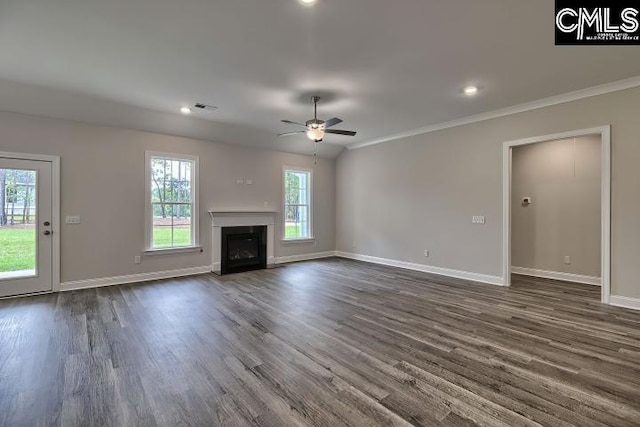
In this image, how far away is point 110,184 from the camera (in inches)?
204

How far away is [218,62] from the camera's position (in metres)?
3.40

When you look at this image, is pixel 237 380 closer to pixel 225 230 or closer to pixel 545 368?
pixel 545 368

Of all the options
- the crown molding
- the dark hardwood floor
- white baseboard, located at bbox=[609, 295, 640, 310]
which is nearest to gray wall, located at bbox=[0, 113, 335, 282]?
the dark hardwood floor

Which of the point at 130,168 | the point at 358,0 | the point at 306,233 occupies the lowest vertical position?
the point at 306,233

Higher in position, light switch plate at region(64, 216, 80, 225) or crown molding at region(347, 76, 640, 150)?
crown molding at region(347, 76, 640, 150)

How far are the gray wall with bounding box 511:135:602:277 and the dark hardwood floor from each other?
4.14 feet

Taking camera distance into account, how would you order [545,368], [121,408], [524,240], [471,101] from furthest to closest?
[524,240], [471,101], [545,368], [121,408]

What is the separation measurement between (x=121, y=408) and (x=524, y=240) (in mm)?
6904

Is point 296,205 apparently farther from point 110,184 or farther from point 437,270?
point 110,184

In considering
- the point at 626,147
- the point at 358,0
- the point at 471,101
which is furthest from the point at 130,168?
the point at 626,147

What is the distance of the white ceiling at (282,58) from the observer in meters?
2.53

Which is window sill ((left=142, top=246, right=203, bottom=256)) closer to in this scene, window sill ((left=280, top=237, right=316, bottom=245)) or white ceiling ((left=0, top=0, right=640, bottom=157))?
window sill ((left=280, top=237, right=316, bottom=245))

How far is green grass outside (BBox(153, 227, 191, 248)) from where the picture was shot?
571cm

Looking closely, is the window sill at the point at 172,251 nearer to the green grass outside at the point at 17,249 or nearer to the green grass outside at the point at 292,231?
the green grass outside at the point at 17,249
